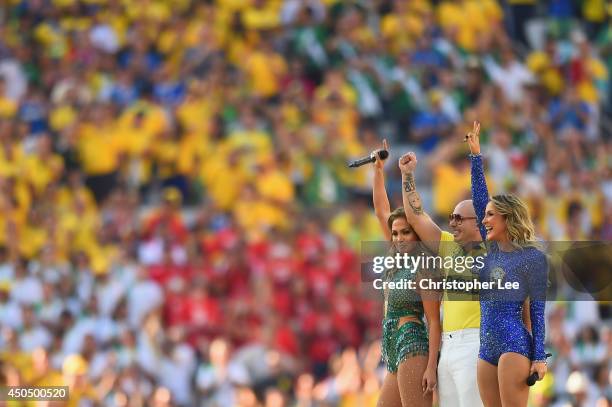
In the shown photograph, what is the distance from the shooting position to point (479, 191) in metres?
7.59

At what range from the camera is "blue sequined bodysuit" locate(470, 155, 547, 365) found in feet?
23.7

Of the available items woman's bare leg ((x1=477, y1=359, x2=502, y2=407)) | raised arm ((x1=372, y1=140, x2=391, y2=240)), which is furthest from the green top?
raised arm ((x1=372, y1=140, x2=391, y2=240))

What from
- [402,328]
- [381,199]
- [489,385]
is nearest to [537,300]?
[489,385]

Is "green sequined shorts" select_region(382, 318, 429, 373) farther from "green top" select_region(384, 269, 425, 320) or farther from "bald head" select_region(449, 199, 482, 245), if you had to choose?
"bald head" select_region(449, 199, 482, 245)

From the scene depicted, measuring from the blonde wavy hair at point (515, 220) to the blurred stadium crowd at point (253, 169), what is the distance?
4979 mm

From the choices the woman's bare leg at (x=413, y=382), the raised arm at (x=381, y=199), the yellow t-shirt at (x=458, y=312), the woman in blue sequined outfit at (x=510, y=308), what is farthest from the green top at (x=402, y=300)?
the raised arm at (x=381, y=199)

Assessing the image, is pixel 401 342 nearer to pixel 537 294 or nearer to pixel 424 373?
pixel 424 373

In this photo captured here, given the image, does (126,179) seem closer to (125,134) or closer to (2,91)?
(125,134)

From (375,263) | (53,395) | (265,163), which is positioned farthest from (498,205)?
(265,163)

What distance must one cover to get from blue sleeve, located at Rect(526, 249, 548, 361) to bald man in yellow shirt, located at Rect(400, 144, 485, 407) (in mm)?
358

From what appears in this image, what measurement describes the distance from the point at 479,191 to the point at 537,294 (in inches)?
25.3

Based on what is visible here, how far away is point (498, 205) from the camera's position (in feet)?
24.2

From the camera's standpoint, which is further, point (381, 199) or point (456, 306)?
point (381, 199)

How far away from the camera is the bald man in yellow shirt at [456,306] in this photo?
7512 mm
